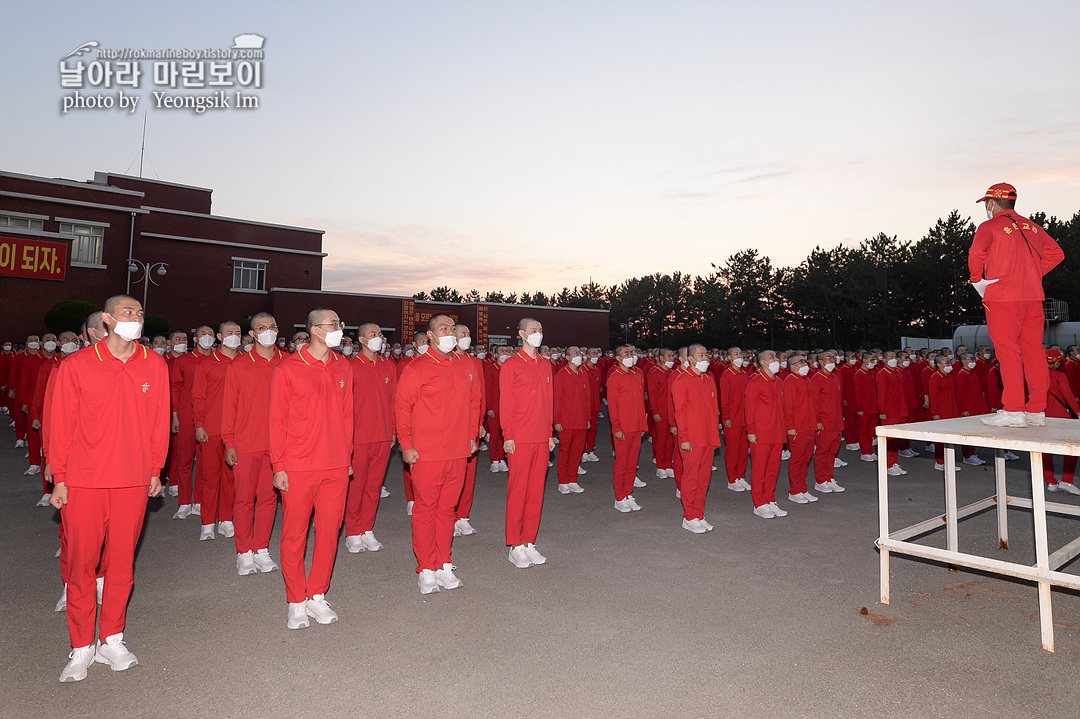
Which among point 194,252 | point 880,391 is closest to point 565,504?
point 880,391

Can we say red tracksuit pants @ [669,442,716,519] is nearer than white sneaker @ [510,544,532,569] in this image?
No

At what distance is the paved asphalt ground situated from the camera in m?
3.29

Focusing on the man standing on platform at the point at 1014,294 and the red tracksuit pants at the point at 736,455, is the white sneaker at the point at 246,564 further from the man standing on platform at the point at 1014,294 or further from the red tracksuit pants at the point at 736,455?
the red tracksuit pants at the point at 736,455

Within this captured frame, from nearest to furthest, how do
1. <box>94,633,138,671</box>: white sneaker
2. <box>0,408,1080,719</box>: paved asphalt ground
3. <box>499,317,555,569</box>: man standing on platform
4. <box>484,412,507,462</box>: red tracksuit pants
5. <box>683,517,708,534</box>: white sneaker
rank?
<box>0,408,1080,719</box>: paved asphalt ground < <box>94,633,138,671</box>: white sneaker < <box>499,317,555,569</box>: man standing on platform < <box>683,517,708,534</box>: white sneaker < <box>484,412,507,462</box>: red tracksuit pants

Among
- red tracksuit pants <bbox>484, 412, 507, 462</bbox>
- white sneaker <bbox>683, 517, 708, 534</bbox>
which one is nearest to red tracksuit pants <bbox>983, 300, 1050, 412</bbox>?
white sneaker <bbox>683, 517, 708, 534</bbox>

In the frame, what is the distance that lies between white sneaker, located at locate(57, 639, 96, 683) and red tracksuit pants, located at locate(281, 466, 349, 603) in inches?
45.4

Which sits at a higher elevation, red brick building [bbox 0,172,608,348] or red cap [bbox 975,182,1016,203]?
red brick building [bbox 0,172,608,348]

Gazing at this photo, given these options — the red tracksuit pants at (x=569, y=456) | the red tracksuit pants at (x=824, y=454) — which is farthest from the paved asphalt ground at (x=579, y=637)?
the red tracksuit pants at (x=569, y=456)

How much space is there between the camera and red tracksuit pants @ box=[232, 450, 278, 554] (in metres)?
5.46

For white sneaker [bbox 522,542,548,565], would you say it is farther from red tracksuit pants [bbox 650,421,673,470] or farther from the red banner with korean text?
the red banner with korean text

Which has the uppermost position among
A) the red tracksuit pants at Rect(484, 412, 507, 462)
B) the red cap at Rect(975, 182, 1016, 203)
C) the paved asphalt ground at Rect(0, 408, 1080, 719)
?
the red cap at Rect(975, 182, 1016, 203)

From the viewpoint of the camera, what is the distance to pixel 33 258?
87.5 ft

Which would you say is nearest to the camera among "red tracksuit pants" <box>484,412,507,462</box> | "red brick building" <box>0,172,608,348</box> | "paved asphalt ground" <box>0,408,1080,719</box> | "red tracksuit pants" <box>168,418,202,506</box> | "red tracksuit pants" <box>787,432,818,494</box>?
"paved asphalt ground" <box>0,408,1080,719</box>

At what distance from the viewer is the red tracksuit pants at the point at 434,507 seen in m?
5.01
